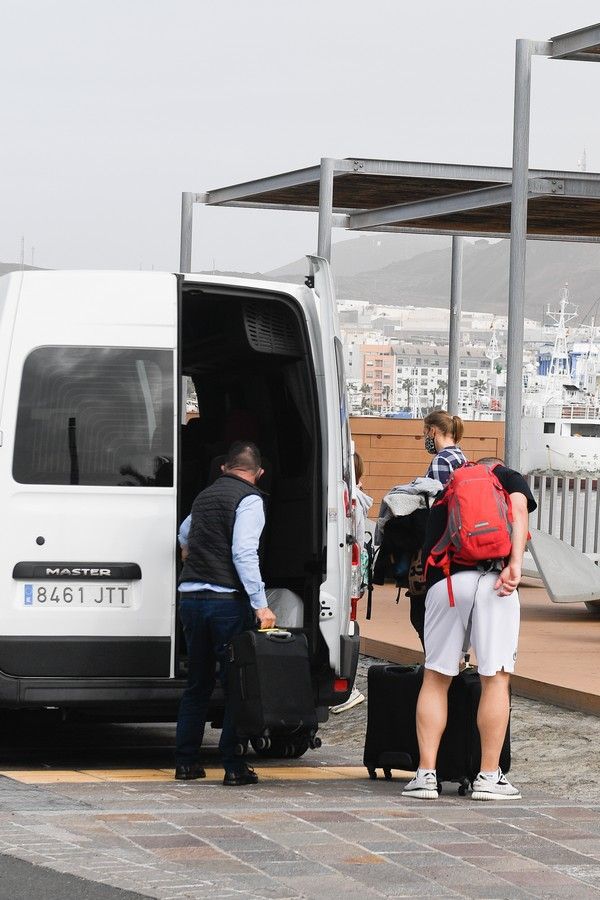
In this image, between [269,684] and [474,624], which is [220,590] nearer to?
[269,684]

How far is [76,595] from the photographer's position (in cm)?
815

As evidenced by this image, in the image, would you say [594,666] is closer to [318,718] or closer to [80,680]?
[318,718]

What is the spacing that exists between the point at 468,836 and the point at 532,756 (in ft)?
7.56

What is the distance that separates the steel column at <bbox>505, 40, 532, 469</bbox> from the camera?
12055mm

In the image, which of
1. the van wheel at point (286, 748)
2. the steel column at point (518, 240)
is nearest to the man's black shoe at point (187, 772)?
the van wheel at point (286, 748)

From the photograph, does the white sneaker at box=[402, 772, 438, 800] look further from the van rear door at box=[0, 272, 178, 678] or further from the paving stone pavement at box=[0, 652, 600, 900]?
the van rear door at box=[0, 272, 178, 678]

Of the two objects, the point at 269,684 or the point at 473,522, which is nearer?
the point at 473,522

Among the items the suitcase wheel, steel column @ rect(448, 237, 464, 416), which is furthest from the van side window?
steel column @ rect(448, 237, 464, 416)

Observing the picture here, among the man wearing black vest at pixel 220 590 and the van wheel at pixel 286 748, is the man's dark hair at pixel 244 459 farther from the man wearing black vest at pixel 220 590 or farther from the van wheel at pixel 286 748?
the van wheel at pixel 286 748

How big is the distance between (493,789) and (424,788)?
302mm

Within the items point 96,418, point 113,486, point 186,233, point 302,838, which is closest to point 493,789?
point 302,838

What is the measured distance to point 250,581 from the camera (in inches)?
309

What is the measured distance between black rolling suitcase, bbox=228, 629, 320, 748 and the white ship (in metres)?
8.70

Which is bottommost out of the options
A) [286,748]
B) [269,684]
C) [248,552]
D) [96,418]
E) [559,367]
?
[286,748]
